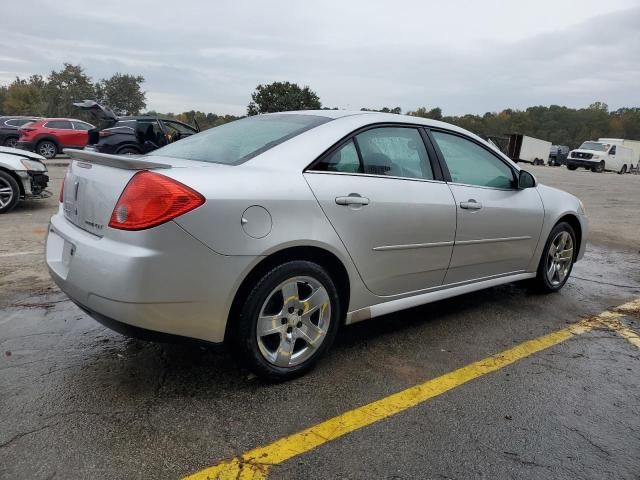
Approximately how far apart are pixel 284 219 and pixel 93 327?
173 cm

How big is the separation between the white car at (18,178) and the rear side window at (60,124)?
1176cm

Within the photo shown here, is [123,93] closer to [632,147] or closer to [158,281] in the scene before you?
[632,147]

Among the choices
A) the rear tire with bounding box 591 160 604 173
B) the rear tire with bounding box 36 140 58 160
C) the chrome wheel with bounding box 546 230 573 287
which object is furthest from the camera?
the rear tire with bounding box 591 160 604 173

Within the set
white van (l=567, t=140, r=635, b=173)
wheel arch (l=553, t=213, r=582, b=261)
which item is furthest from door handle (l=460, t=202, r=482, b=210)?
white van (l=567, t=140, r=635, b=173)

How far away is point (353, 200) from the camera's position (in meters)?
2.89

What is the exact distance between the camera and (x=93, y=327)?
344cm

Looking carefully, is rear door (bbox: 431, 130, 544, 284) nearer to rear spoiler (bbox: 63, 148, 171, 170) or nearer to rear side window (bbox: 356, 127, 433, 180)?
rear side window (bbox: 356, 127, 433, 180)

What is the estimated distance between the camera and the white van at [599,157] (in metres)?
32.8

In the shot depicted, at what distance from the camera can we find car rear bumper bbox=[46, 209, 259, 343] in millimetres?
2295

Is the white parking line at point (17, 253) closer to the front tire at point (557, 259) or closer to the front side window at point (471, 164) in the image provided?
the front side window at point (471, 164)

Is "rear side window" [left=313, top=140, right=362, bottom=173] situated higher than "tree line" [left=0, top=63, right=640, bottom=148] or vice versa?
"tree line" [left=0, top=63, right=640, bottom=148]

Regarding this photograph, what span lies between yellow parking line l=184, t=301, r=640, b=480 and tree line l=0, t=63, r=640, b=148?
83.7 feet

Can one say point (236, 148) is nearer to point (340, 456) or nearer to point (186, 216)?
point (186, 216)

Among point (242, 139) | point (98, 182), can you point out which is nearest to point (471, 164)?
point (242, 139)
